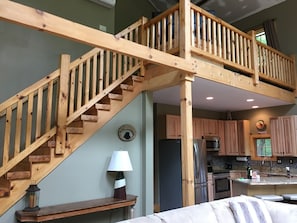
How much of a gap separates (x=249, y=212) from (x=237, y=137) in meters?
4.61

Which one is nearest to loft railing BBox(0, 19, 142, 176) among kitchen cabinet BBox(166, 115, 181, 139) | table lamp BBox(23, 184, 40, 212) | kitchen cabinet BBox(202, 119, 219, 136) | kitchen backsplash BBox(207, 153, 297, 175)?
table lamp BBox(23, 184, 40, 212)

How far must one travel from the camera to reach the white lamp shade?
11.5 ft

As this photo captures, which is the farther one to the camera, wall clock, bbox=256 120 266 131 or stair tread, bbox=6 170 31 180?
wall clock, bbox=256 120 266 131

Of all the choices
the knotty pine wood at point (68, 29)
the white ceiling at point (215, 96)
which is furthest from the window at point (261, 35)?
the knotty pine wood at point (68, 29)

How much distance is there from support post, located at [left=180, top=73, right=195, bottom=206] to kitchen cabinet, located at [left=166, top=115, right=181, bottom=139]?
2.43 meters

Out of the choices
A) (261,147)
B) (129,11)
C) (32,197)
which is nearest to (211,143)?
(261,147)

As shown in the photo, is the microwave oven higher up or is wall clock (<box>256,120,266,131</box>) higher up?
wall clock (<box>256,120,266,131</box>)

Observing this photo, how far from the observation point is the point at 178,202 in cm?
531

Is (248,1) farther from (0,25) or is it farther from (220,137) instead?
(0,25)

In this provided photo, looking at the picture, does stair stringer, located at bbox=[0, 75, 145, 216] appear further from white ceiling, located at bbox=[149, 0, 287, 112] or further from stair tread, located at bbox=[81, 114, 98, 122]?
white ceiling, located at bbox=[149, 0, 287, 112]

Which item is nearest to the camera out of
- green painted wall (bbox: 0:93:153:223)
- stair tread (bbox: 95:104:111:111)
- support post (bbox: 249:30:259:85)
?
green painted wall (bbox: 0:93:153:223)

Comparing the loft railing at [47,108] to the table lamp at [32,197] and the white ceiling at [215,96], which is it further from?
the white ceiling at [215,96]

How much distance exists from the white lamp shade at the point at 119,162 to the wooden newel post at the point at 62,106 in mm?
695

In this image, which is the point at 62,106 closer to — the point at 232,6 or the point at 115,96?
the point at 115,96
